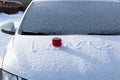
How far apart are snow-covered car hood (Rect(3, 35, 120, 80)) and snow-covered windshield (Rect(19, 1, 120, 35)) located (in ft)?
0.85

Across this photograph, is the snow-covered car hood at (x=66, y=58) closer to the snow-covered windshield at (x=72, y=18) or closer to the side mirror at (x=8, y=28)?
the snow-covered windshield at (x=72, y=18)

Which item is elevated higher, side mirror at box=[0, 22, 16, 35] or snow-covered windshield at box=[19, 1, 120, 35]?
snow-covered windshield at box=[19, 1, 120, 35]

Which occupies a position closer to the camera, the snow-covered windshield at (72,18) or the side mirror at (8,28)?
the snow-covered windshield at (72,18)

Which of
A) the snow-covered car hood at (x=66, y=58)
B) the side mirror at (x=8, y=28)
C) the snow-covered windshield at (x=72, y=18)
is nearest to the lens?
the snow-covered car hood at (x=66, y=58)

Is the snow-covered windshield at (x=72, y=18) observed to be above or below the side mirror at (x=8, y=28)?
above

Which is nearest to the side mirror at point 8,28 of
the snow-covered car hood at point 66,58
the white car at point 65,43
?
the white car at point 65,43

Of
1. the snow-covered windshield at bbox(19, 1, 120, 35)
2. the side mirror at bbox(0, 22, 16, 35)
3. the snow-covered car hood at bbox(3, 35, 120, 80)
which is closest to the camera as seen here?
the snow-covered car hood at bbox(3, 35, 120, 80)

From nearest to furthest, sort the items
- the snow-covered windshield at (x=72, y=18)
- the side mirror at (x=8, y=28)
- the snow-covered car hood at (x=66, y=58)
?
the snow-covered car hood at (x=66, y=58) < the snow-covered windshield at (x=72, y=18) < the side mirror at (x=8, y=28)

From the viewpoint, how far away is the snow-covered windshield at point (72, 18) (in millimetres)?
3898

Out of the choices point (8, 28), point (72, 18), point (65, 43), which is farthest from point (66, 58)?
point (8, 28)

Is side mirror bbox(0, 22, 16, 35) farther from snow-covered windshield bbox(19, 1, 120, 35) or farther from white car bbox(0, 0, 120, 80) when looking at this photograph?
snow-covered windshield bbox(19, 1, 120, 35)

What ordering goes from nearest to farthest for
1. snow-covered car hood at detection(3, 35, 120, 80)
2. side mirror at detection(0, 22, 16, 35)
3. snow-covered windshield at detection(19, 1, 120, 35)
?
1. snow-covered car hood at detection(3, 35, 120, 80)
2. snow-covered windshield at detection(19, 1, 120, 35)
3. side mirror at detection(0, 22, 16, 35)

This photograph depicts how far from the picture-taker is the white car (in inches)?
117

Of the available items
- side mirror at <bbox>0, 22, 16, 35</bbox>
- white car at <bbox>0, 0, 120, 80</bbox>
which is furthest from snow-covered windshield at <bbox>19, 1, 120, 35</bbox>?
side mirror at <bbox>0, 22, 16, 35</bbox>
